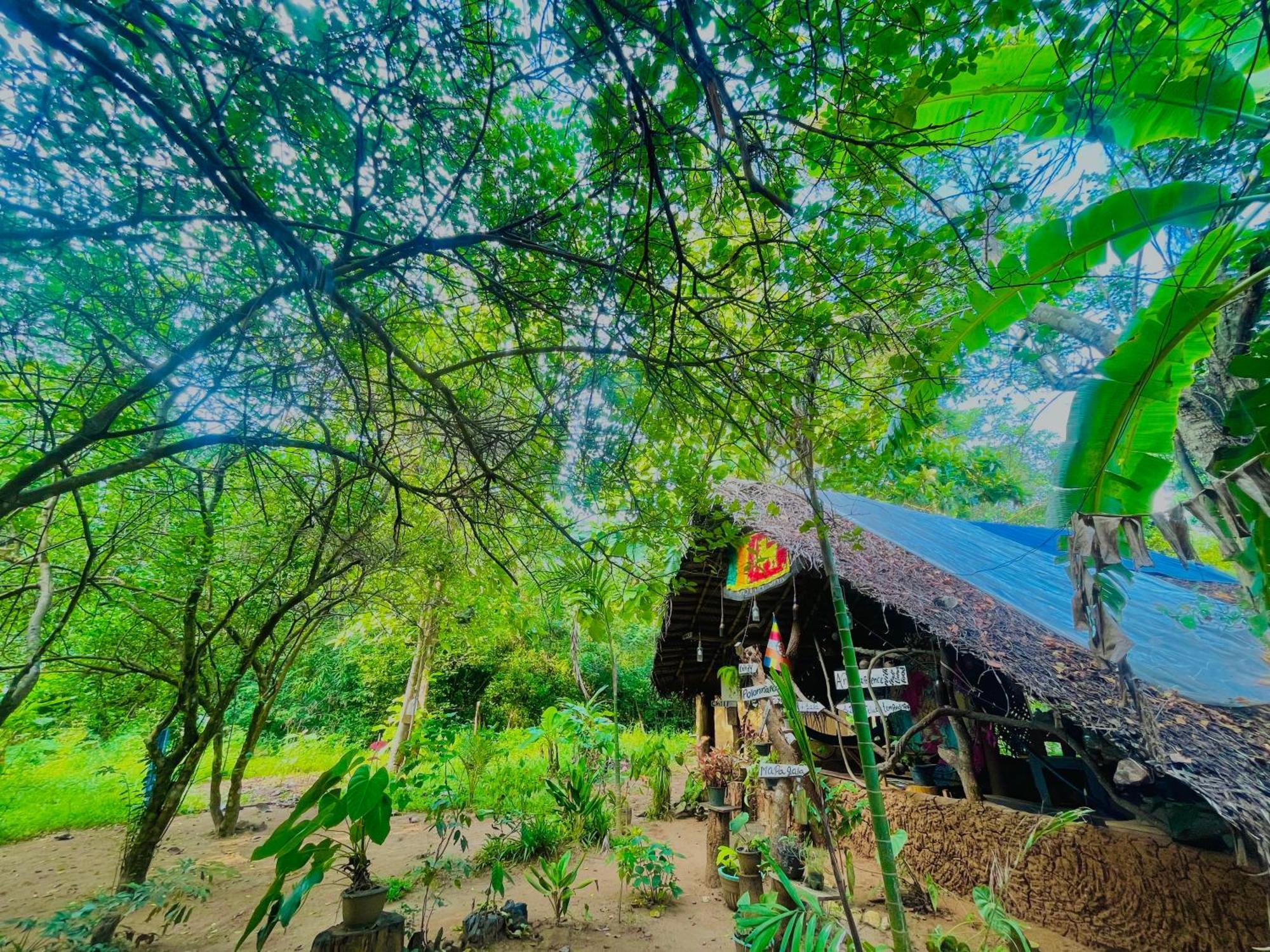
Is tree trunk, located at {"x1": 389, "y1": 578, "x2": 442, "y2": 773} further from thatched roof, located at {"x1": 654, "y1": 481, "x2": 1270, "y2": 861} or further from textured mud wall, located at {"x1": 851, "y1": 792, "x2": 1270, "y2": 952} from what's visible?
textured mud wall, located at {"x1": 851, "y1": 792, "x2": 1270, "y2": 952}

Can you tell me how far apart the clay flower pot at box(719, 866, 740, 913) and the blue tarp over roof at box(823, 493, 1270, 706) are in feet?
9.18

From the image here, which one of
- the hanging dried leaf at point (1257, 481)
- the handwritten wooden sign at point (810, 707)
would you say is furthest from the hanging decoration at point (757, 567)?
the hanging dried leaf at point (1257, 481)

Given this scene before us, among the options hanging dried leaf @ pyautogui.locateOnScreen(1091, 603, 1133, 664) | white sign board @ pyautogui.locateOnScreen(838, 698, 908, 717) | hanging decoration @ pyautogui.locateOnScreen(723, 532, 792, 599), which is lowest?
white sign board @ pyautogui.locateOnScreen(838, 698, 908, 717)

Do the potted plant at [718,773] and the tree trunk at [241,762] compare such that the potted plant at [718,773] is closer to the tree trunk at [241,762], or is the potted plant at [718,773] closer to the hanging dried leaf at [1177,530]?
the hanging dried leaf at [1177,530]

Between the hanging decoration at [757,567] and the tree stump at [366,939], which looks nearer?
the tree stump at [366,939]

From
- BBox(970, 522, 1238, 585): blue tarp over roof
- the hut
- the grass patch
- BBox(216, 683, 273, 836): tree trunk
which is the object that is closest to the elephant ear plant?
the hut

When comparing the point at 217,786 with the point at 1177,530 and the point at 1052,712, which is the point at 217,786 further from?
the point at 1177,530

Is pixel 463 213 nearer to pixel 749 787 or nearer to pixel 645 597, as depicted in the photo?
pixel 645 597

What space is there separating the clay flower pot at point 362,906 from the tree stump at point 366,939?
35 millimetres

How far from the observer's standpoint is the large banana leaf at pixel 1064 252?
1960 millimetres

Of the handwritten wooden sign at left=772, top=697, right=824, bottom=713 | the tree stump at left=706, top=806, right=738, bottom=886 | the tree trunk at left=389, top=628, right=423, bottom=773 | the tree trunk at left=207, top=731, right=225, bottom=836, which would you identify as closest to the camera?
the handwritten wooden sign at left=772, top=697, right=824, bottom=713

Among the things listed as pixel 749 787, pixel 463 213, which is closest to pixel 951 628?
pixel 749 787

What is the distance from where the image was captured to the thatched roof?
224cm

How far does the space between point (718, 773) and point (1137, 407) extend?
13.8ft
